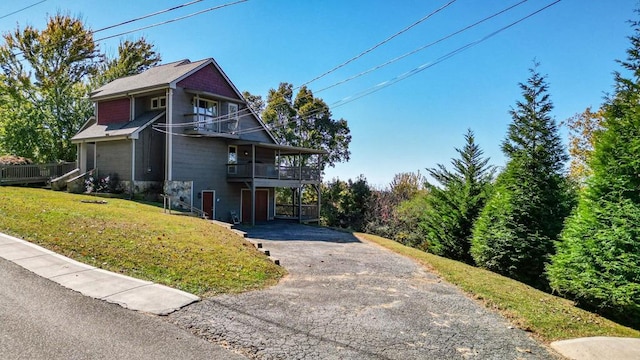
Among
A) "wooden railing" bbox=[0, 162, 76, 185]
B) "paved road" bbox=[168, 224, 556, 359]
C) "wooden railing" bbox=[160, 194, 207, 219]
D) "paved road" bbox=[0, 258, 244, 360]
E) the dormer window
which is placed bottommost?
"paved road" bbox=[168, 224, 556, 359]

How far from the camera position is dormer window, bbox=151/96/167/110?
21.4 metres

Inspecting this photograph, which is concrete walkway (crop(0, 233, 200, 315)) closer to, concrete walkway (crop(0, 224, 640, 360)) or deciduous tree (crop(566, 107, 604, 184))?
concrete walkway (crop(0, 224, 640, 360))

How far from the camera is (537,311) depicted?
6.94 metres

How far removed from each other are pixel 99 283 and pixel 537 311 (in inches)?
319

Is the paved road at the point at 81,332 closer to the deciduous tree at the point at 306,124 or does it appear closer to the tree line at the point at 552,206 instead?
the tree line at the point at 552,206

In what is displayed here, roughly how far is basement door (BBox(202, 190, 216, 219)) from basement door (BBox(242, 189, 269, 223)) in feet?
8.62

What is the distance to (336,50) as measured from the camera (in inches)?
498

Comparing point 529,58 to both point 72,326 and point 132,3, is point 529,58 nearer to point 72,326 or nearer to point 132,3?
point 132,3

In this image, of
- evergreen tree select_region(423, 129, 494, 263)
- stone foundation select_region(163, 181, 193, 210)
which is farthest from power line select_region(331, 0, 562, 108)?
stone foundation select_region(163, 181, 193, 210)

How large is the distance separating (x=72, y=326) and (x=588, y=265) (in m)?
9.20

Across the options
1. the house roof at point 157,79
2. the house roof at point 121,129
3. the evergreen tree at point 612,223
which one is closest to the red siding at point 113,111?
the house roof at point 121,129

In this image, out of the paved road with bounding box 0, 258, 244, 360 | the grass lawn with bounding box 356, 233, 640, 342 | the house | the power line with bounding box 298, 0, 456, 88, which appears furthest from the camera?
the house

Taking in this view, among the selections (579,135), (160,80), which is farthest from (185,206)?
(579,135)

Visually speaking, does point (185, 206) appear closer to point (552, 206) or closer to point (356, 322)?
point (356, 322)
